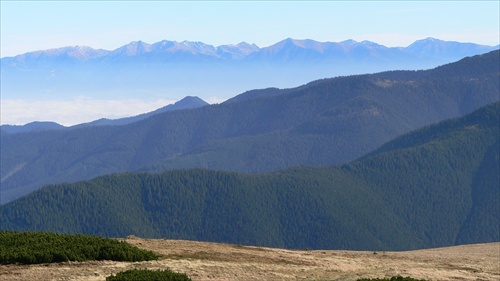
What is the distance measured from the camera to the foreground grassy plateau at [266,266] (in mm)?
60562

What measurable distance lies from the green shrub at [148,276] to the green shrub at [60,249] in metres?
8.03

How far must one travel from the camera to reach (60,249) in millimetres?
63938

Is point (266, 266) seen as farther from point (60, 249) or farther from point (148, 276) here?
point (60, 249)

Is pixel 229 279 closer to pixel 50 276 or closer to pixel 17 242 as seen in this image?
pixel 50 276

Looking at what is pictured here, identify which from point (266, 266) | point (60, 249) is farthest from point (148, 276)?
point (266, 266)

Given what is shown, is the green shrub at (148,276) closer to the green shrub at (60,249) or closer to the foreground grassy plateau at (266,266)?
the foreground grassy plateau at (266,266)

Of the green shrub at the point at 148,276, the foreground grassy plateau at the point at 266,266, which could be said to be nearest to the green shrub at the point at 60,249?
the foreground grassy plateau at the point at 266,266

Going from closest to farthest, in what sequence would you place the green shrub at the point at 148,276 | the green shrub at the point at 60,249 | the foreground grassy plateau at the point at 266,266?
the green shrub at the point at 148,276 < the foreground grassy plateau at the point at 266,266 < the green shrub at the point at 60,249

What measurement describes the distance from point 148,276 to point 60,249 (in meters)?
11.9

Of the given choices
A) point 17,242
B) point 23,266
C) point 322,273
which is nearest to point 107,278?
point 23,266

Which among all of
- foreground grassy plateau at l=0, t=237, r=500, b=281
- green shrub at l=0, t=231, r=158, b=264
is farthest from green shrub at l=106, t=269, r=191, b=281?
green shrub at l=0, t=231, r=158, b=264

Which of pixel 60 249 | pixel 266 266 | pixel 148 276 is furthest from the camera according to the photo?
pixel 266 266

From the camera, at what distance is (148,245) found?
76.2m

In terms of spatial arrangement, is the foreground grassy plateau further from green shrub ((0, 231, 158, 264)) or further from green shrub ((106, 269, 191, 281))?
green shrub ((106, 269, 191, 281))
